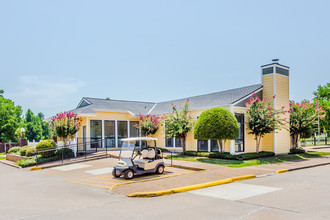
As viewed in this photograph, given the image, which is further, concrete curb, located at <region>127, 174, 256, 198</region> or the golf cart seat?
the golf cart seat

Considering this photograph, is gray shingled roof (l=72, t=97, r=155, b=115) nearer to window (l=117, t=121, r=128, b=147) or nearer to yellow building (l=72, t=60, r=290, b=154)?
yellow building (l=72, t=60, r=290, b=154)

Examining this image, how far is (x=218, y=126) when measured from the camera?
1616cm

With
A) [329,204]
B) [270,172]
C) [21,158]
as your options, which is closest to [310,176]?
[270,172]

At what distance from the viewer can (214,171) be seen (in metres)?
12.6

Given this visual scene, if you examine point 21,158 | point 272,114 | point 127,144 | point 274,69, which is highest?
point 274,69

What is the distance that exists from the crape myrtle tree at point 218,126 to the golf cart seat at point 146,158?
5.24 meters

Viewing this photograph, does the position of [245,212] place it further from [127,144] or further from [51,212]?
[127,144]

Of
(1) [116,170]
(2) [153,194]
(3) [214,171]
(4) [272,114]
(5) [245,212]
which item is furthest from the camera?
(4) [272,114]

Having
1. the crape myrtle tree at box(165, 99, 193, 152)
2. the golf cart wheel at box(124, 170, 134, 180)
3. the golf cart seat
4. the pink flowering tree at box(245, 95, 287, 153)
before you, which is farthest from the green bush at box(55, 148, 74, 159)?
the pink flowering tree at box(245, 95, 287, 153)

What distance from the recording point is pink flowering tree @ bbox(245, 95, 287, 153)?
17688 millimetres

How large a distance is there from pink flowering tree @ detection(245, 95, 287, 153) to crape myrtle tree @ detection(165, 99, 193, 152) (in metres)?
4.07

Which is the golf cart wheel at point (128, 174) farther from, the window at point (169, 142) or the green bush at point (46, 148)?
the window at point (169, 142)

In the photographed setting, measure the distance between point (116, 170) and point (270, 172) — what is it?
710 centimetres

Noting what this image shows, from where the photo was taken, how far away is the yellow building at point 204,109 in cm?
1867
